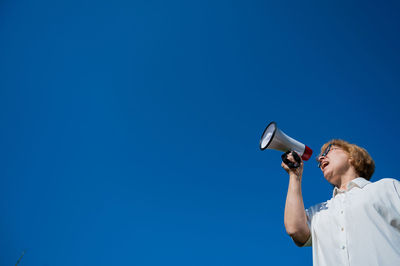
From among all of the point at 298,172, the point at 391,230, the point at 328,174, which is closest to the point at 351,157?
the point at 328,174

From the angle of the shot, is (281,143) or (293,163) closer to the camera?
(293,163)

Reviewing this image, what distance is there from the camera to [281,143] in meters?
2.73

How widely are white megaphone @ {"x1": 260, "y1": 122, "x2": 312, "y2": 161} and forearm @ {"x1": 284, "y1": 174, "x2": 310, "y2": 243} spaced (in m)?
0.66

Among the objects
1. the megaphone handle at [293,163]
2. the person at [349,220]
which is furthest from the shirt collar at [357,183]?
the megaphone handle at [293,163]

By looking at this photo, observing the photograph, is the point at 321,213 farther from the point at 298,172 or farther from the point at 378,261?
the point at 378,261

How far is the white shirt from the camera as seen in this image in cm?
162

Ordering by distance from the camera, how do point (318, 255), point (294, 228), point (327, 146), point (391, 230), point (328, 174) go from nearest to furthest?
point (391, 230) → point (318, 255) → point (294, 228) → point (328, 174) → point (327, 146)

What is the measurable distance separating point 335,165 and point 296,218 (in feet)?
3.01

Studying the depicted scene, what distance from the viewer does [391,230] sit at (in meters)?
1.68

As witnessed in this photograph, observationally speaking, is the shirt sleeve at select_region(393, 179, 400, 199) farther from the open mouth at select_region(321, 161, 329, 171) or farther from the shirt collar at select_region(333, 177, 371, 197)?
the open mouth at select_region(321, 161, 329, 171)

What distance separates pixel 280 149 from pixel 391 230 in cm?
130

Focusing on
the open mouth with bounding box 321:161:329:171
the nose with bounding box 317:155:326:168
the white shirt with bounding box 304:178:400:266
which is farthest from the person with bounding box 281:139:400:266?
the nose with bounding box 317:155:326:168

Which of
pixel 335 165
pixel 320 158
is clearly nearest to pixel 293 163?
pixel 335 165

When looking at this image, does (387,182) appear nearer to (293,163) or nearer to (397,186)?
(397,186)
